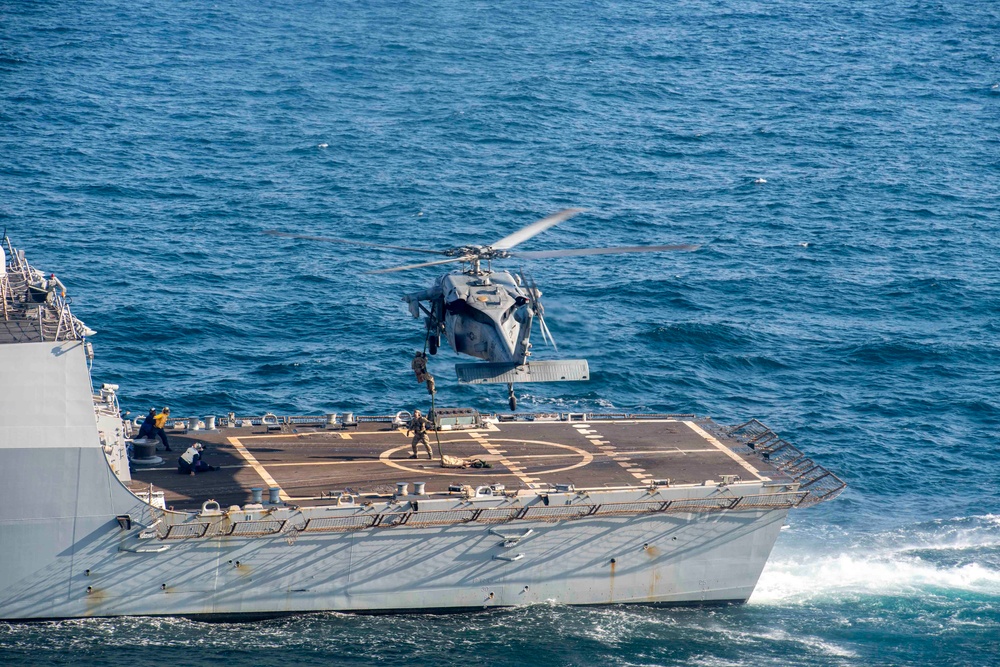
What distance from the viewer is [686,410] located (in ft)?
234

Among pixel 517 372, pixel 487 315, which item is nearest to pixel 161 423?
pixel 487 315

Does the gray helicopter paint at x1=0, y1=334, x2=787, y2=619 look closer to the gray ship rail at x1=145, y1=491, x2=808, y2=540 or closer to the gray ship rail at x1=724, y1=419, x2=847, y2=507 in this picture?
the gray ship rail at x1=145, y1=491, x2=808, y2=540

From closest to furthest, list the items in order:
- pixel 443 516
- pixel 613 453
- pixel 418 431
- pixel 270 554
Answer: pixel 270 554 < pixel 443 516 < pixel 418 431 < pixel 613 453

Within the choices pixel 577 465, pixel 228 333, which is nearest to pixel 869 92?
pixel 228 333

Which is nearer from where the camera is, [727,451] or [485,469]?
[485,469]

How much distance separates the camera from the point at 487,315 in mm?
51312

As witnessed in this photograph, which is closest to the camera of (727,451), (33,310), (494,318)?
(33,310)

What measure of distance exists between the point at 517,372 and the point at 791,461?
44.0 ft

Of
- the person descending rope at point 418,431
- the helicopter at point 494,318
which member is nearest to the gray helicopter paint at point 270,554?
the helicopter at point 494,318

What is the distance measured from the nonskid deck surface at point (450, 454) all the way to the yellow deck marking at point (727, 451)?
0.04 meters

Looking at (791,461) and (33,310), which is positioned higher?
(33,310)

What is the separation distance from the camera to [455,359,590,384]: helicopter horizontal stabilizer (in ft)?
167

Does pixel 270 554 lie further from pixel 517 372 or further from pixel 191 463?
pixel 517 372

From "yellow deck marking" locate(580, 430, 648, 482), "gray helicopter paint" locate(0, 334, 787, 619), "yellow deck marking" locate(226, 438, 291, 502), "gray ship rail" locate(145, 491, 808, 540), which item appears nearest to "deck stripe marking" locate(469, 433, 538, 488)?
"gray ship rail" locate(145, 491, 808, 540)
